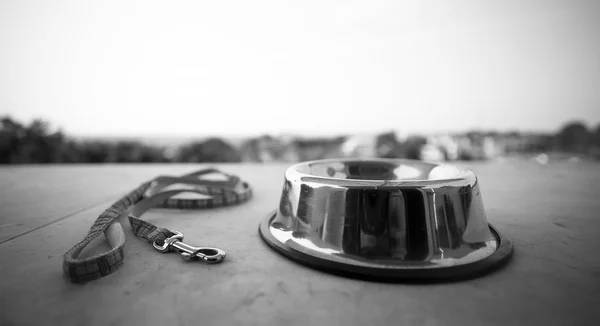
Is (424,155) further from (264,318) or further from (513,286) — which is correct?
(264,318)

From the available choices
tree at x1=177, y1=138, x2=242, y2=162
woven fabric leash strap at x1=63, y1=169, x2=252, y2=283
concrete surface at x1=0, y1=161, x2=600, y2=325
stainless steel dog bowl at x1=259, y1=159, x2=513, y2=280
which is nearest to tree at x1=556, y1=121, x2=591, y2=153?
concrete surface at x1=0, y1=161, x2=600, y2=325

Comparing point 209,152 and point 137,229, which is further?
point 209,152

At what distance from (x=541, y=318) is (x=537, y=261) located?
32 centimetres

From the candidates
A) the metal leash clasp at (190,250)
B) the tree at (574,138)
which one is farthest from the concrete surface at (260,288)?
the tree at (574,138)

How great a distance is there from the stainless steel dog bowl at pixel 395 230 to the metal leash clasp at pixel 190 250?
0.61ft

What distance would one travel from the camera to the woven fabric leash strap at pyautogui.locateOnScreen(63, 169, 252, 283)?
2.38ft

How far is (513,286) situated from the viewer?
0.69 m

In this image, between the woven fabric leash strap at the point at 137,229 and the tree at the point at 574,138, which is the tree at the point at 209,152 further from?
the tree at the point at 574,138

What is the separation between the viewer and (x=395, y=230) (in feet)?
2.42

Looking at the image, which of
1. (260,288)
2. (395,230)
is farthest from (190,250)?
(395,230)

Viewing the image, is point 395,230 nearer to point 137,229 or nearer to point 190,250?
point 190,250

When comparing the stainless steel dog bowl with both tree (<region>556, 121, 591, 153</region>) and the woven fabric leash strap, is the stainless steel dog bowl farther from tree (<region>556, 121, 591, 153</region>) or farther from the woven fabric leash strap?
tree (<region>556, 121, 591, 153</region>)

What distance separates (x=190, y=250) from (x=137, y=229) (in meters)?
0.32

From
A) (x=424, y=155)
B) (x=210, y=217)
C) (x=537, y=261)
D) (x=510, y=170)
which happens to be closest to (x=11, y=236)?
(x=210, y=217)
